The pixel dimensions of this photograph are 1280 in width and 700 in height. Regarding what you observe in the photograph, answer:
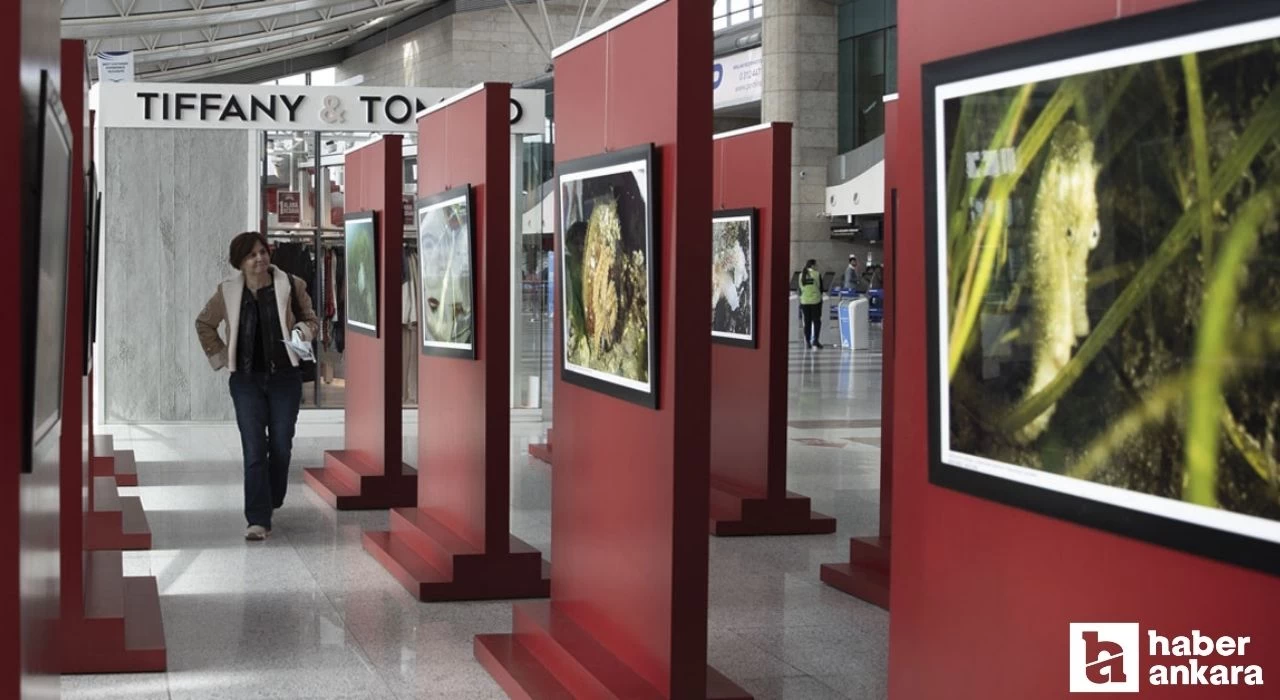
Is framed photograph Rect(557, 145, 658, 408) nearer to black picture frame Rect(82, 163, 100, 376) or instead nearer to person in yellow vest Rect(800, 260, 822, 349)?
black picture frame Rect(82, 163, 100, 376)

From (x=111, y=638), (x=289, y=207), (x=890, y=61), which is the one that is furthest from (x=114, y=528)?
(x=890, y=61)

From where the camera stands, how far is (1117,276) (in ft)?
10.4

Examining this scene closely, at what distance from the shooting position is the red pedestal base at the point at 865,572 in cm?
802

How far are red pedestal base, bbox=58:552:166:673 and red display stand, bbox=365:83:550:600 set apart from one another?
5.17ft

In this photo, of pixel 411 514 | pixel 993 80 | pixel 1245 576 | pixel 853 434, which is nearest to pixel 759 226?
pixel 411 514

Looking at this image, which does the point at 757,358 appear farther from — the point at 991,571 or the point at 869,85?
the point at 869,85

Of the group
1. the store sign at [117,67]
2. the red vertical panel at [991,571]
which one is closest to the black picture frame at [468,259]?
the red vertical panel at [991,571]

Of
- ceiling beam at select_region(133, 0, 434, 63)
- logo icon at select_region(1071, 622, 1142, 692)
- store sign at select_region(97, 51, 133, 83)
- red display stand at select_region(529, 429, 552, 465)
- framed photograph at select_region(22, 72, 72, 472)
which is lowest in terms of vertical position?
red display stand at select_region(529, 429, 552, 465)

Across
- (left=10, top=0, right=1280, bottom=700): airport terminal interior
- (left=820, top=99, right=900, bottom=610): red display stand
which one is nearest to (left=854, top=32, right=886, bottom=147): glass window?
(left=10, top=0, right=1280, bottom=700): airport terminal interior

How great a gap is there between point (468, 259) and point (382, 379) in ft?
10.3

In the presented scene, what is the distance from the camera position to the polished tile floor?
6.36 m

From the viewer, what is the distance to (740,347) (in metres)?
11.1

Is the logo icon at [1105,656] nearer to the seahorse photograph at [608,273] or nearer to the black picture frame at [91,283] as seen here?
the seahorse photograph at [608,273]

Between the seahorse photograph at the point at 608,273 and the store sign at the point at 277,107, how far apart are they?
10.6 m
